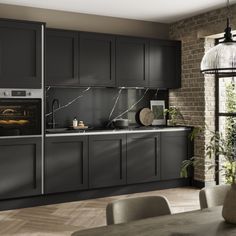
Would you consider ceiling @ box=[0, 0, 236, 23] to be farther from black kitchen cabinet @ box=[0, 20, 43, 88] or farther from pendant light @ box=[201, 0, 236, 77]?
pendant light @ box=[201, 0, 236, 77]

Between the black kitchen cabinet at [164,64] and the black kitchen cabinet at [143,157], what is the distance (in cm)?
90

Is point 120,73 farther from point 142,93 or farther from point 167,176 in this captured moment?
point 167,176

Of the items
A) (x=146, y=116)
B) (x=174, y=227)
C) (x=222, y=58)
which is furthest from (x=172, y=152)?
(x=174, y=227)

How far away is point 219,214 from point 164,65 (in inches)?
172

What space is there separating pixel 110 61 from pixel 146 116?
1.16 meters

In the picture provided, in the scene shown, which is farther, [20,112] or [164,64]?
[164,64]

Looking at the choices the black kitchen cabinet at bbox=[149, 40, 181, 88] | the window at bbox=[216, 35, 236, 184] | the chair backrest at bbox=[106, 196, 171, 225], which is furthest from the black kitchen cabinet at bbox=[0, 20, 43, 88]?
the chair backrest at bbox=[106, 196, 171, 225]

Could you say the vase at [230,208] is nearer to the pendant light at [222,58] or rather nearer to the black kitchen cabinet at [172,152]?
the pendant light at [222,58]

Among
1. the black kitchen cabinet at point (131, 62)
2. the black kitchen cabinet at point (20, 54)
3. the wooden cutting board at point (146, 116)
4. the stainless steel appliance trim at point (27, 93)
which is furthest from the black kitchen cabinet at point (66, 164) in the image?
the wooden cutting board at point (146, 116)

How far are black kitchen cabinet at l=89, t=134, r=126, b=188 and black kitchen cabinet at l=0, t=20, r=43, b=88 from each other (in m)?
1.16

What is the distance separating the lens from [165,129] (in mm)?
5969

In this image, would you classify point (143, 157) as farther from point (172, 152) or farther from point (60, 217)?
point (60, 217)

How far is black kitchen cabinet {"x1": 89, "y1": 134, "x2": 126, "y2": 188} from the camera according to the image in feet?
17.7

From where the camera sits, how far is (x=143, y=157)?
5.79 m
